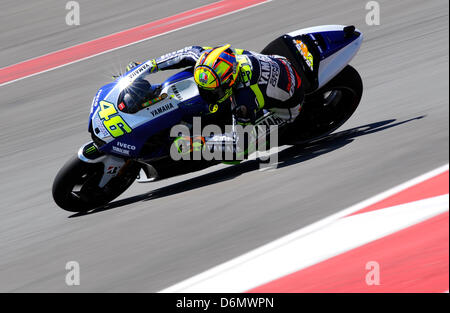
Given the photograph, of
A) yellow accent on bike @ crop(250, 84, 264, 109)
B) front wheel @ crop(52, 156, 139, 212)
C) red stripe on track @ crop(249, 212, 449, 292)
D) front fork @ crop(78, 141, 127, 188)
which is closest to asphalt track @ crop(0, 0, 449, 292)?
front wheel @ crop(52, 156, 139, 212)

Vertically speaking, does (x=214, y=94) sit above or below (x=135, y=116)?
above

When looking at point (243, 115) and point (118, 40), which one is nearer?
point (243, 115)

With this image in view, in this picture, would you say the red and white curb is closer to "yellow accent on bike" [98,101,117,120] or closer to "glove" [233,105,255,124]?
"glove" [233,105,255,124]

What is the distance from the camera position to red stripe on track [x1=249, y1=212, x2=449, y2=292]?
503cm

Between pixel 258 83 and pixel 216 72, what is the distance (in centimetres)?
56

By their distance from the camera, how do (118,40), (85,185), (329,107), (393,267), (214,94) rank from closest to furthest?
(393,267) → (214,94) → (85,185) → (329,107) → (118,40)

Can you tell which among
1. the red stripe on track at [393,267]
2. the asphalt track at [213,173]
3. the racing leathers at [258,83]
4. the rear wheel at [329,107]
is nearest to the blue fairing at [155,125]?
the racing leathers at [258,83]

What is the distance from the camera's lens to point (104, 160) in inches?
283

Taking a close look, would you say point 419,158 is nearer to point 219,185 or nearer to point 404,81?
point 219,185

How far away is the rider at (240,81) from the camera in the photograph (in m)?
6.73

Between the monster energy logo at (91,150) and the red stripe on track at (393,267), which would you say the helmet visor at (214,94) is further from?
the red stripe on track at (393,267)

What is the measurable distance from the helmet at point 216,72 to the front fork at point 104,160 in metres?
1.14

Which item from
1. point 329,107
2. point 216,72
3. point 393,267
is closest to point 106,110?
point 216,72

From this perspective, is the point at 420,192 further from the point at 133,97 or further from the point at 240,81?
the point at 133,97
